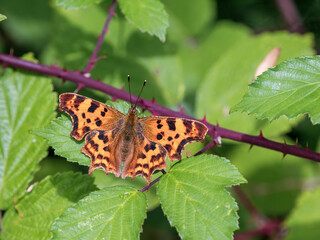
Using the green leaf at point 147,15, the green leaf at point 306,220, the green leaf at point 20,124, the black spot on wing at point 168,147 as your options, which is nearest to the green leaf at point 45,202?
the green leaf at point 20,124

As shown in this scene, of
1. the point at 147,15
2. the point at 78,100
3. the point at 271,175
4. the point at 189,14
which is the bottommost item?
A: the point at 271,175

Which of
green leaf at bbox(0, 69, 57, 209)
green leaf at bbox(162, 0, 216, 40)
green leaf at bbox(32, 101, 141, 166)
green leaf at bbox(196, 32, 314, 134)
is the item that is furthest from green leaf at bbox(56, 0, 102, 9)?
green leaf at bbox(162, 0, 216, 40)

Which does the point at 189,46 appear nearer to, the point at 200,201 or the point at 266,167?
the point at 266,167

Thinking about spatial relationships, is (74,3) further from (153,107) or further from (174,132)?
(174,132)

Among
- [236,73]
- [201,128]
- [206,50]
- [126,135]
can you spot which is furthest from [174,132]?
[206,50]

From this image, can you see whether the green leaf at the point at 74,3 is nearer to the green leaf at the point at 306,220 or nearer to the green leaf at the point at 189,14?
the green leaf at the point at 189,14
